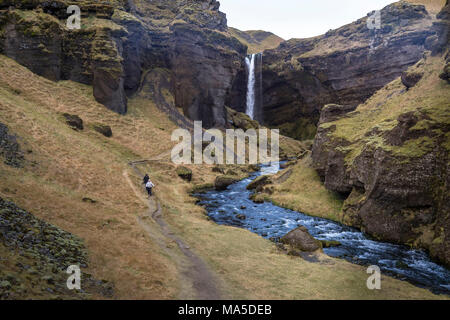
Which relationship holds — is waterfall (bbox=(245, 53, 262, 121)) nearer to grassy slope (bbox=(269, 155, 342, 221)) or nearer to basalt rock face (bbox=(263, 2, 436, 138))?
basalt rock face (bbox=(263, 2, 436, 138))

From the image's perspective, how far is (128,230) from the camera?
23.2m

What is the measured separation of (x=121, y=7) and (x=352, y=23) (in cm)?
7676

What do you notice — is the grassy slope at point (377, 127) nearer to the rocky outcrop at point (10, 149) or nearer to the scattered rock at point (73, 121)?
the rocky outcrop at point (10, 149)

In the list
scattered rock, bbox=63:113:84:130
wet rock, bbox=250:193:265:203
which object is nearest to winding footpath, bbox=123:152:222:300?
wet rock, bbox=250:193:265:203

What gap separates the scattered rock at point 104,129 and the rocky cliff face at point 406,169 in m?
39.3

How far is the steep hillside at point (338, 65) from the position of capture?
8888cm

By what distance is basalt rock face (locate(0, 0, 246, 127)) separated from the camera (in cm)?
6100

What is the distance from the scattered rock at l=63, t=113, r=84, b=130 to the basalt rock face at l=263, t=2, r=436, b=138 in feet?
259

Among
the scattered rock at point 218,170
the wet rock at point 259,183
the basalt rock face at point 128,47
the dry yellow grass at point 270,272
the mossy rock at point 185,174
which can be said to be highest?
the basalt rock face at point 128,47

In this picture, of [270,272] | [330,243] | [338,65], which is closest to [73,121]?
[330,243]

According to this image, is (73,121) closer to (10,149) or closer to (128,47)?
(10,149)

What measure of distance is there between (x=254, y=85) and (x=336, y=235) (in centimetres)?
9047

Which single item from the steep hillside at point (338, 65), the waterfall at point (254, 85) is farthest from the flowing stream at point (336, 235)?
the steep hillside at point (338, 65)
